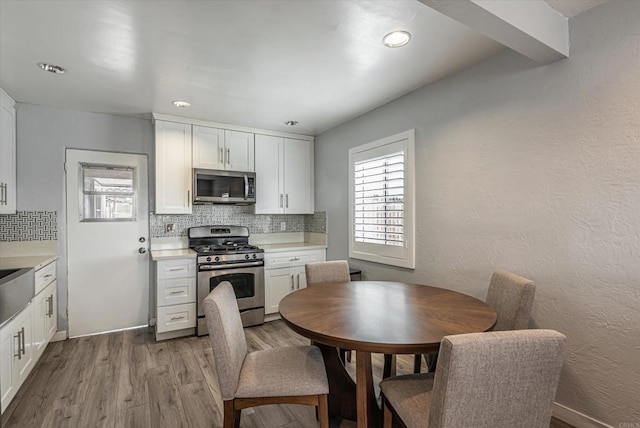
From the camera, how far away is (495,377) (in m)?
1.10

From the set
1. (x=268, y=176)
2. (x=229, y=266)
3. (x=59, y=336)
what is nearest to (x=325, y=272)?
(x=229, y=266)

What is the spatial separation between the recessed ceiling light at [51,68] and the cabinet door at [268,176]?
2.03 metres

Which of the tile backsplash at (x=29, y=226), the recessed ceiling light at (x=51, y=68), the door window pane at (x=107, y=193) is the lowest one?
the tile backsplash at (x=29, y=226)

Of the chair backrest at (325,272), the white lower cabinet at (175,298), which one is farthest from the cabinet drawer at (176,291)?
the chair backrest at (325,272)

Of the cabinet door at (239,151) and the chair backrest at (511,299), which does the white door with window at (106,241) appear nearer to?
the cabinet door at (239,151)

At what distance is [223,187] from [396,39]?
254cm

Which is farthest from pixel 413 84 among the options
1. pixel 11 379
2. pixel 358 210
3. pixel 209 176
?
pixel 11 379

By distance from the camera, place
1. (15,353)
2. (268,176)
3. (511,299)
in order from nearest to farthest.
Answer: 1. (511,299)
2. (15,353)
3. (268,176)

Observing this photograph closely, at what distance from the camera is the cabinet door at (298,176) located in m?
4.36

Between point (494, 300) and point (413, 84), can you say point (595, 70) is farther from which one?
point (494, 300)

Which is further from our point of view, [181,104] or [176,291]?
[176,291]

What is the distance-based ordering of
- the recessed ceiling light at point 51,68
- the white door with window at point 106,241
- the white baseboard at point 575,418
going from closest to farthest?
the white baseboard at point 575,418 → the recessed ceiling light at point 51,68 → the white door with window at point 106,241

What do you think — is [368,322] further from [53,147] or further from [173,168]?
[53,147]

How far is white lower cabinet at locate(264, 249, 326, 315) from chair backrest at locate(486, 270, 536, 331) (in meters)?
2.26
